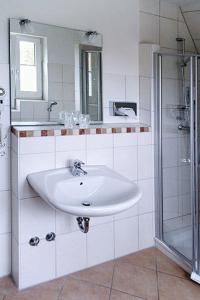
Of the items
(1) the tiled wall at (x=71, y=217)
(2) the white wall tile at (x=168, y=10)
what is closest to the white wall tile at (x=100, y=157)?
(1) the tiled wall at (x=71, y=217)

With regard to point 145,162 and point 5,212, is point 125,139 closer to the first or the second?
point 145,162

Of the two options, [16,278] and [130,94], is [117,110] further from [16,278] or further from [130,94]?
[16,278]

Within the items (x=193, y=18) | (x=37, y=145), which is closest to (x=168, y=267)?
(x=37, y=145)

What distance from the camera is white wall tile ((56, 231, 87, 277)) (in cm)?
185

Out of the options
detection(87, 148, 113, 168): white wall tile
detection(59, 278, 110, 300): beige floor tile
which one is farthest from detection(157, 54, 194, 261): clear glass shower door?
detection(59, 278, 110, 300): beige floor tile

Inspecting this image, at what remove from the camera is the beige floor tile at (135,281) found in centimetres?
169

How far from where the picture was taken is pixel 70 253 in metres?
1.89

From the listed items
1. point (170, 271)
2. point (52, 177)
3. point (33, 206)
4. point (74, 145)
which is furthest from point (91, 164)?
point (170, 271)

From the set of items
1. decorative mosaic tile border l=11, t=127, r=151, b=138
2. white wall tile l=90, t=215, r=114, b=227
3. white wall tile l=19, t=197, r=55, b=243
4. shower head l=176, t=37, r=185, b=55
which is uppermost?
shower head l=176, t=37, r=185, b=55

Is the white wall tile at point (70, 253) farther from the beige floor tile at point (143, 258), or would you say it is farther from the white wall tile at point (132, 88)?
the white wall tile at point (132, 88)

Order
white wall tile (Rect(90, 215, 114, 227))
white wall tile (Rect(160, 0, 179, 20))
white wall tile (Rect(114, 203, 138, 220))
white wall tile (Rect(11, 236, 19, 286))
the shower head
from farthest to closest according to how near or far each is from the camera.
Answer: the shower head < white wall tile (Rect(160, 0, 179, 20)) < white wall tile (Rect(114, 203, 138, 220)) < white wall tile (Rect(90, 215, 114, 227)) < white wall tile (Rect(11, 236, 19, 286))

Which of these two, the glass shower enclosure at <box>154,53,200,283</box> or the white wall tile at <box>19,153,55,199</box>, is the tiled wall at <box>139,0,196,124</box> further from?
the white wall tile at <box>19,153,55,199</box>

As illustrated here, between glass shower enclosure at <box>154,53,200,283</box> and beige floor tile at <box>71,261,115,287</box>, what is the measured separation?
20.0 inches

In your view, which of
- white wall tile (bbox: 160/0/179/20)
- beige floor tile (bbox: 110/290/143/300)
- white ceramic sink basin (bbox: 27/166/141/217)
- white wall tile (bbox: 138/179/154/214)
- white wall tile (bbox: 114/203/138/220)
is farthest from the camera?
white wall tile (bbox: 160/0/179/20)
